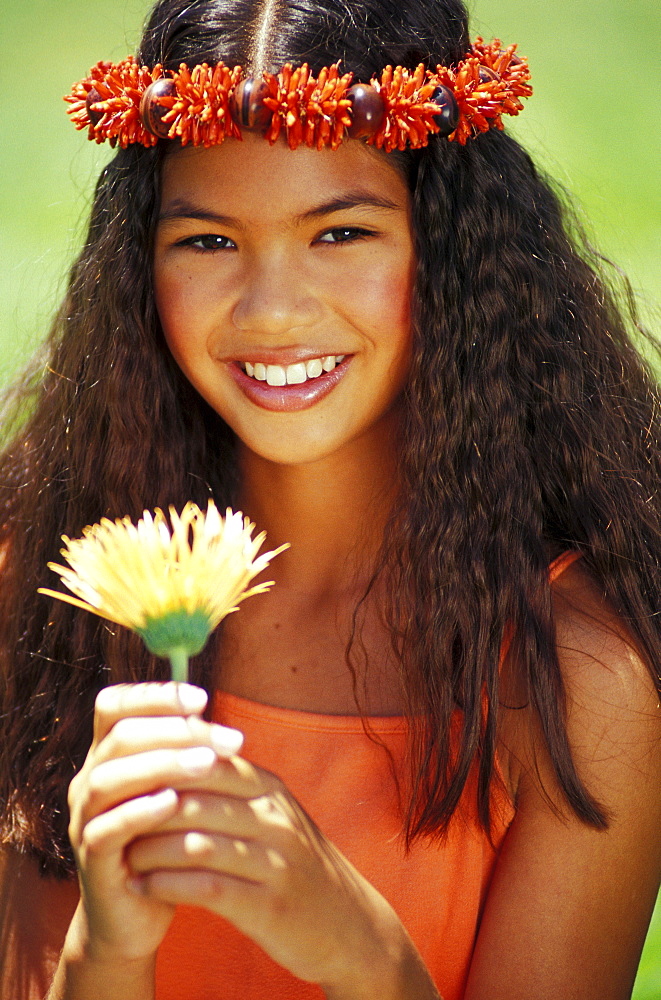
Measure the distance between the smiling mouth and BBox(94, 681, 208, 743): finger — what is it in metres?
0.67

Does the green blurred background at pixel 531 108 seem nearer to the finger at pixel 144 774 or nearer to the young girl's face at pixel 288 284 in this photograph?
the young girl's face at pixel 288 284

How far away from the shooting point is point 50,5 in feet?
23.1

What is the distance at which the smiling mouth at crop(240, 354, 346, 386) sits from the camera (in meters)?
1.80

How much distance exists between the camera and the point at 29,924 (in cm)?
204

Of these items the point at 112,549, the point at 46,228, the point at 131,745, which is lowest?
the point at 131,745

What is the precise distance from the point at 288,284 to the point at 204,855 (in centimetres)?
88

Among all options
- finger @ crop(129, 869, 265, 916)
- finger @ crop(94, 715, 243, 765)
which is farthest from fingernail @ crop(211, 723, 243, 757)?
finger @ crop(129, 869, 265, 916)

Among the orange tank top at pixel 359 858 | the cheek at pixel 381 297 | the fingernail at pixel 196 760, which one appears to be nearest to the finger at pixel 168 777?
the fingernail at pixel 196 760

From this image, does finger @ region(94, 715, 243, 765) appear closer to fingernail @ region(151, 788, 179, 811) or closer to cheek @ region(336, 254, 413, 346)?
fingernail @ region(151, 788, 179, 811)

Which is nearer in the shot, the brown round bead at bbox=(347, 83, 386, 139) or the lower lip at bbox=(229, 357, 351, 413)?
the brown round bead at bbox=(347, 83, 386, 139)

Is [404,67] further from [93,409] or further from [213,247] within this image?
[93,409]

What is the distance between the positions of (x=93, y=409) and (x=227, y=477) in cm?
28

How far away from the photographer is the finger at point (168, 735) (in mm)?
1181

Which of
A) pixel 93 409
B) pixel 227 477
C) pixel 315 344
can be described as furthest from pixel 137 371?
pixel 315 344
